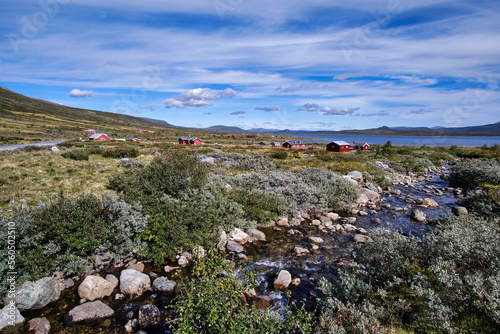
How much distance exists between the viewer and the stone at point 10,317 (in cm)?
701

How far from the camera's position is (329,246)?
13031 millimetres

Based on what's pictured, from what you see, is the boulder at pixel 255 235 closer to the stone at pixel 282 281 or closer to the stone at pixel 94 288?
the stone at pixel 282 281

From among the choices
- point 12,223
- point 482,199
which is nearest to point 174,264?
point 12,223

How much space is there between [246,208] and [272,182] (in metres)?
6.15

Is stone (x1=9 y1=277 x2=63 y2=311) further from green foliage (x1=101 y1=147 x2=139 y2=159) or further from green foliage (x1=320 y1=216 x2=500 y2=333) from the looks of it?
green foliage (x1=101 y1=147 x2=139 y2=159)

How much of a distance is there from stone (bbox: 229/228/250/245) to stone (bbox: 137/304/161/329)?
234 inches

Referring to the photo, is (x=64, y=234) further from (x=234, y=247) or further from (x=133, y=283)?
(x=234, y=247)

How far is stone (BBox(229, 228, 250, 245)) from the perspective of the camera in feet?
43.6

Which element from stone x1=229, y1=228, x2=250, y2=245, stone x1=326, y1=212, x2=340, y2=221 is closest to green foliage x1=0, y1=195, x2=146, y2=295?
stone x1=229, y1=228, x2=250, y2=245

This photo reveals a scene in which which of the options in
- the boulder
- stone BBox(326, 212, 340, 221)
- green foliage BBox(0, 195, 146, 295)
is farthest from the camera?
stone BBox(326, 212, 340, 221)

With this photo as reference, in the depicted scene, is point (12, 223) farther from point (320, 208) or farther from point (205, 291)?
point (320, 208)

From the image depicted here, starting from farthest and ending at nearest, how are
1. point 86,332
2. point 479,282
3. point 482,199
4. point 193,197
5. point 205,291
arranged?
1. point 482,199
2. point 193,197
3. point 86,332
4. point 205,291
5. point 479,282

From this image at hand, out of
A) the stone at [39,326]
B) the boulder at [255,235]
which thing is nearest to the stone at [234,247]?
the boulder at [255,235]

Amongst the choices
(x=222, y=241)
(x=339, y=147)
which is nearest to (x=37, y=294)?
(x=222, y=241)
